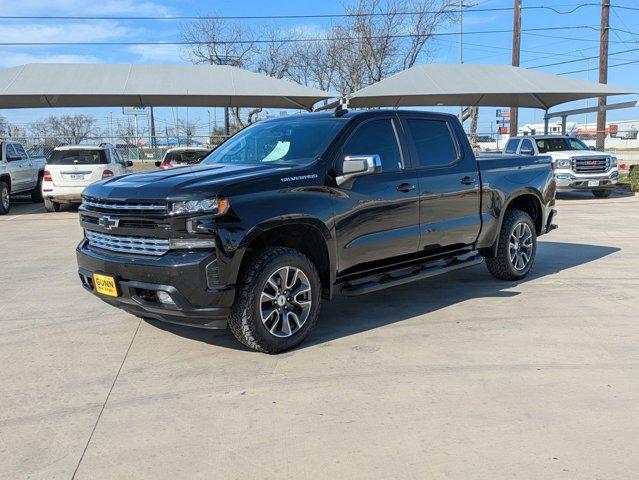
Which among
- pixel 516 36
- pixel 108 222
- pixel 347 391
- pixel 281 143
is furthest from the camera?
pixel 516 36

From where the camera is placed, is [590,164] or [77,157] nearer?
[77,157]

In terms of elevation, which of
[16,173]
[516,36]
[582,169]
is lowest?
[582,169]

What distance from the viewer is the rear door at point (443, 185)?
5906 millimetres

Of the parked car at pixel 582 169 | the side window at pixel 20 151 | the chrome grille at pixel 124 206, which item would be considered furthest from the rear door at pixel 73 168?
the parked car at pixel 582 169

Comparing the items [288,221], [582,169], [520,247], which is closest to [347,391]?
[288,221]

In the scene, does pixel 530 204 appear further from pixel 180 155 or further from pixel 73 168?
pixel 73 168

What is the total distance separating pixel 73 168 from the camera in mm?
14914

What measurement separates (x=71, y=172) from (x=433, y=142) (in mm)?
11409

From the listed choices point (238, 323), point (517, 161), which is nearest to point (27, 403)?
point (238, 323)

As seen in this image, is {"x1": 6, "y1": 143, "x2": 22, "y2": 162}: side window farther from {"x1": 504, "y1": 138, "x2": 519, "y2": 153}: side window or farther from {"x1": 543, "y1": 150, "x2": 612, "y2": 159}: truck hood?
{"x1": 543, "y1": 150, "x2": 612, "y2": 159}: truck hood

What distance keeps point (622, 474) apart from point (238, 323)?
8.74 feet

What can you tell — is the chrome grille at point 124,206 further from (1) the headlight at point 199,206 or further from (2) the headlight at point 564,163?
(2) the headlight at point 564,163

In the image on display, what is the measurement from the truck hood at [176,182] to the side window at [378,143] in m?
0.84

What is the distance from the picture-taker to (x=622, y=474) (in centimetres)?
307
